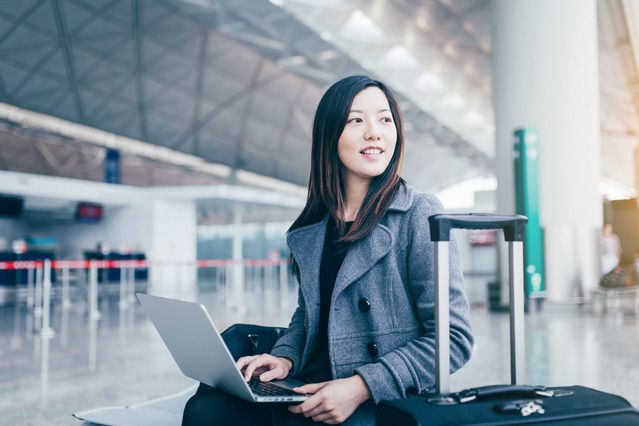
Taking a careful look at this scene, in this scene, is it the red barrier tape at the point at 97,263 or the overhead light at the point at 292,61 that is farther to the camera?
the overhead light at the point at 292,61

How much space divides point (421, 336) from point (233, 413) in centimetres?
63

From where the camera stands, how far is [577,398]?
4.95 ft

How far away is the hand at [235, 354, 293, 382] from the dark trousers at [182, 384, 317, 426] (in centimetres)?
13

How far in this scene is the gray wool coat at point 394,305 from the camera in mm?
1813

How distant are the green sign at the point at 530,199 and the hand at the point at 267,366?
8062 mm

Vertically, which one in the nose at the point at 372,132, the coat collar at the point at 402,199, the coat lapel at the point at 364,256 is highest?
the nose at the point at 372,132

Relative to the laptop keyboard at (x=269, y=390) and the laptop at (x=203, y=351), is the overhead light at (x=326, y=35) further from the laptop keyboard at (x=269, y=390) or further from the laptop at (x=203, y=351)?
the laptop keyboard at (x=269, y=390)

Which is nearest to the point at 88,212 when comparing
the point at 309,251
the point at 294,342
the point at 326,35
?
the point at 326,35

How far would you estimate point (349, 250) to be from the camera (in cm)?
195

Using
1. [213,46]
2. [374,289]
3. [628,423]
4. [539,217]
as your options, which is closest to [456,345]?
[374,289]

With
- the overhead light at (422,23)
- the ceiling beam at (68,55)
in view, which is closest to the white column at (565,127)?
the overhead light at (422,23)

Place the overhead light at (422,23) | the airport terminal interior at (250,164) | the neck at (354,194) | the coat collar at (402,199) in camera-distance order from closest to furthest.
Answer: the coat collar at (402,199) < the neck at (354,194) < the airport terminal interior at (250,164) < the overhead light at (422,23)

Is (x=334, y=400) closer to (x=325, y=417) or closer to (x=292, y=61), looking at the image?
(x=325, y=417)

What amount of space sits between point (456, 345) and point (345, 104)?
33.6 inches
